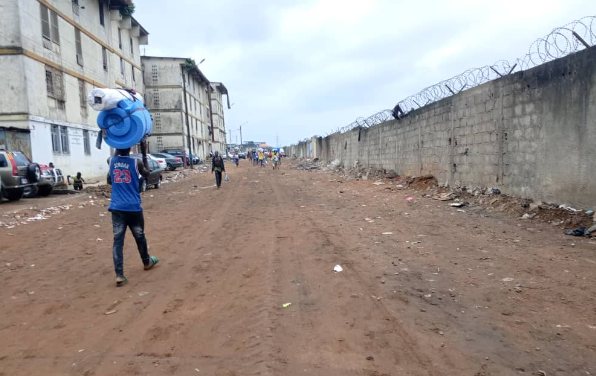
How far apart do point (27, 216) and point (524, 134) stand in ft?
39.6

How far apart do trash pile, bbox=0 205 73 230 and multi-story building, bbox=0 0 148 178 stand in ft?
23.2

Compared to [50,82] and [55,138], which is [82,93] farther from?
[55,138]

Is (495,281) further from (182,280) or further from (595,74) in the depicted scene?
(595,74)

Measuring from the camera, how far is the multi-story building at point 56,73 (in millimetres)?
17625

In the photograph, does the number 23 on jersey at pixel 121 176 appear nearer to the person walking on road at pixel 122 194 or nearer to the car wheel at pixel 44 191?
the person walking on road at pixel 122 194

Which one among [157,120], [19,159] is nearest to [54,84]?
[19,159]

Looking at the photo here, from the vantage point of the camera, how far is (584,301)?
378 cm

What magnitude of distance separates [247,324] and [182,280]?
165 centimetres

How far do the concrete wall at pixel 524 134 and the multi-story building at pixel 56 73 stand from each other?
17089mm

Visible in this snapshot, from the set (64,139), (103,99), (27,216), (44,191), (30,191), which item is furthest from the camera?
(64,139)

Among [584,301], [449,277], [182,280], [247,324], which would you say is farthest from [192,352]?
[584,301]

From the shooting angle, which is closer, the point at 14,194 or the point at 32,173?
the point at 14,194

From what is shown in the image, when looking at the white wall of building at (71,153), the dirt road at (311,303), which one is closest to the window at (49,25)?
the white wall of building at (71,153)

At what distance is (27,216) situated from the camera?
412 inches
